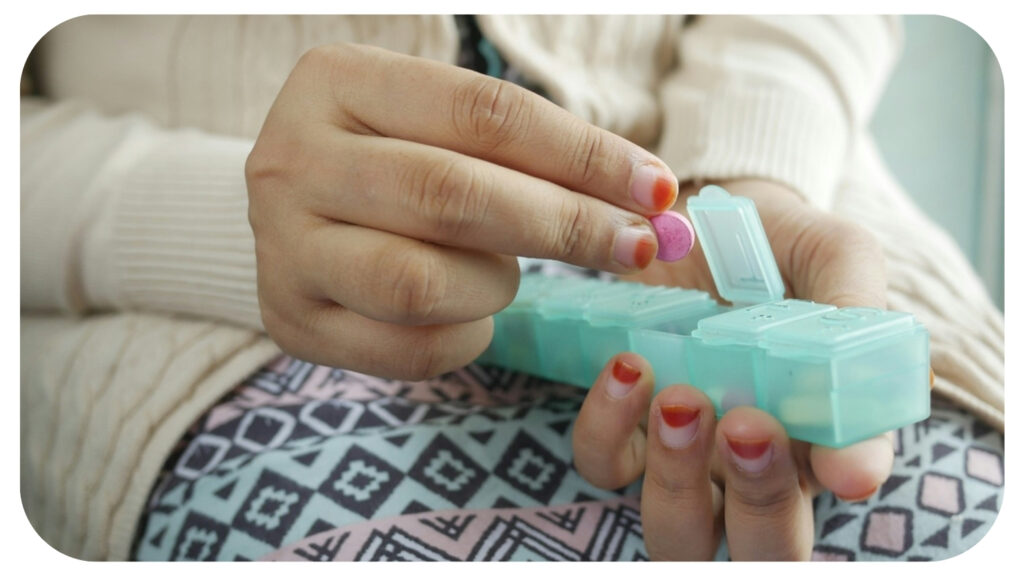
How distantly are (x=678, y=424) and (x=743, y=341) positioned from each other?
0.04 metres

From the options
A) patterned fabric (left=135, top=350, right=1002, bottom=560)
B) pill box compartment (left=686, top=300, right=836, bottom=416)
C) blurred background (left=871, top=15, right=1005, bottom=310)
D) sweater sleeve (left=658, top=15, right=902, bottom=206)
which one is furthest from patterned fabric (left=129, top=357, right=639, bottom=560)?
blurred background (left=871, top=15, right=1005, bottom=310)

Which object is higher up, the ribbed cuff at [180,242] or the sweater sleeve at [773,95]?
the sweater sleeve at [773,95]

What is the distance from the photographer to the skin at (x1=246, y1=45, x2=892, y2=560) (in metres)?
0.30

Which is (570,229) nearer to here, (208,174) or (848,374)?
(848,374)

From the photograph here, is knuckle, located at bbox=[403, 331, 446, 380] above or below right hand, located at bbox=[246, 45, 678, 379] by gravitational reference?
below

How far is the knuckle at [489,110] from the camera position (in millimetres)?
307

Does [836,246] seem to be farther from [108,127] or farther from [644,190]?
[108,127]

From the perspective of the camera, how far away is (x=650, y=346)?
0.35 metres

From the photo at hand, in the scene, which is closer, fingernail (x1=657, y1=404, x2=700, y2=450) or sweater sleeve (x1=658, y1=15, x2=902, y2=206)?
fingernail (x1=657, y1=404, x2=700, y2=450)

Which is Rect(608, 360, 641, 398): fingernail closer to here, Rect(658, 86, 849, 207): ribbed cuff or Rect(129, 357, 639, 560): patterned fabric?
Rect(129, 357, 639, 560): patterned fabric

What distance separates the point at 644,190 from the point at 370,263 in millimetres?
115

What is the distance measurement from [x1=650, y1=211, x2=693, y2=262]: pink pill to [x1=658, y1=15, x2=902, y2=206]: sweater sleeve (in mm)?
184

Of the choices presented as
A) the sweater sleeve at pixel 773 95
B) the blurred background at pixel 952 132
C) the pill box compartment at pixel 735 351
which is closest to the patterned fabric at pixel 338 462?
the pill box compartment at pixel 735 351

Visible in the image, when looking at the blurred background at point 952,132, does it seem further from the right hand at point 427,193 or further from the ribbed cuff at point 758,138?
the right hand at point 427,193
